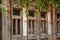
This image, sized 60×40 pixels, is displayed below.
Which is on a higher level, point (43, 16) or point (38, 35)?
point (43, 16)

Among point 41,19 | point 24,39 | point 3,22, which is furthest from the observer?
point 41,19

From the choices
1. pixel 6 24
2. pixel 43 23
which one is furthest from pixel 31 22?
pixel 6 24

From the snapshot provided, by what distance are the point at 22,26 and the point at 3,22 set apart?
1.01 metres

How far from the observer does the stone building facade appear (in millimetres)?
7934

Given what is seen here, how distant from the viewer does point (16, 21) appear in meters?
8.39

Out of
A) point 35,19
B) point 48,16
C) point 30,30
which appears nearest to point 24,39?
point 30,30

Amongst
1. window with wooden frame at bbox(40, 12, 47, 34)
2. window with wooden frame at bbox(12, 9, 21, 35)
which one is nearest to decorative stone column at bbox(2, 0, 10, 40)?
window with wooden frame at bbox(12, 9, 21, 35)

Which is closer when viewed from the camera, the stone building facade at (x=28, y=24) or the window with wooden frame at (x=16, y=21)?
the stone building facade at (x=28, y=24)

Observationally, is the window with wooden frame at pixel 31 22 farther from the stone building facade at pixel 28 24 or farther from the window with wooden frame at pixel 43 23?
the window with wooden frame at pixel 43 23

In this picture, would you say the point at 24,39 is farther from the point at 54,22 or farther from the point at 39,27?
the point at 54,22

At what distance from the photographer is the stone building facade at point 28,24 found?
7.93m

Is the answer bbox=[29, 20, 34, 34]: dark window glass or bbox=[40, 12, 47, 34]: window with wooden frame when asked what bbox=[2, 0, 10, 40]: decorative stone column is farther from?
bbox=[40, 12, 47, 34]: window with wooden frame

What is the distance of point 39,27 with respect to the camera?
898 centimetres

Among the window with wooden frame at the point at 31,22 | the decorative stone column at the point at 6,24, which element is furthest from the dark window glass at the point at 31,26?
the decorative stone column at the point at 6,24
